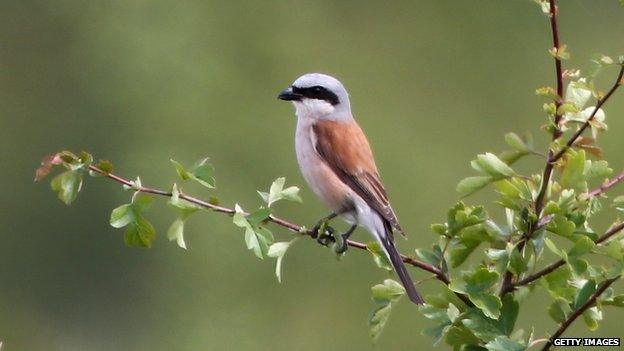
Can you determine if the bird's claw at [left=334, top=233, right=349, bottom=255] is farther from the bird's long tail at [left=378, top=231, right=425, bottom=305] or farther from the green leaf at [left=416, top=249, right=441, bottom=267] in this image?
the green leaf at [left=416, top=249, right=441, bottom=267]

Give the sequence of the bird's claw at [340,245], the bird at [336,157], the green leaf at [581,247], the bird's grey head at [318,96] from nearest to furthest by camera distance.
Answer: the green leaf at [581,247]
the bird's claw at [340,245]
the bird at [336,157]
the bird's grey head at [318,96]

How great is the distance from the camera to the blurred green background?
12.6 metres

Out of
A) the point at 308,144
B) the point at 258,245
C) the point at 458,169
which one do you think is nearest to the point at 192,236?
the point at 458,169

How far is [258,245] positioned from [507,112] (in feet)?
35.3

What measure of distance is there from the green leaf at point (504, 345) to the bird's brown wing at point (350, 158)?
58.9 inches

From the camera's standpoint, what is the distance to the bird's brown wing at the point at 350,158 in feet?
13.6

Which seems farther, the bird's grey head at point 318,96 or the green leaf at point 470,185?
the bird's grey head at point 318,96

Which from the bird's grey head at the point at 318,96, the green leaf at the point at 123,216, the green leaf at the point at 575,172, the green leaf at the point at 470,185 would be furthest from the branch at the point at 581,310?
the bird's grey head at the point at 318,96

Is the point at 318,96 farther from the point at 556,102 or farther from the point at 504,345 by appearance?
the point at 504,345

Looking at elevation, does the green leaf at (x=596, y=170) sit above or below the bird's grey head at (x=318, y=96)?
below

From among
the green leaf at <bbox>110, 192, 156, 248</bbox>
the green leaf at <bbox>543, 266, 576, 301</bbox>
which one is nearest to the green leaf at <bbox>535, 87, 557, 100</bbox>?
the green leaf at <bbox>543, 266, 576, 301</bbox>

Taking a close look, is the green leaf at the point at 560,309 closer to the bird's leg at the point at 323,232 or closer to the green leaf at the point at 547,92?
the green leaf at the point at 547,92

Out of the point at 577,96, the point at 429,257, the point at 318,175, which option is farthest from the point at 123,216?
the point at 318,175

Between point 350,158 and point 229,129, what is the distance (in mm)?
10161
